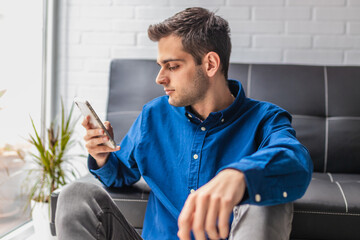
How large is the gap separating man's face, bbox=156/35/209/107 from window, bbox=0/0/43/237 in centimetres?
120

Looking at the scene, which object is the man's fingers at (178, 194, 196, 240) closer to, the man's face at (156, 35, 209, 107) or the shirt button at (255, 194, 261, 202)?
the shirt button at (255, 194, 261, 202)

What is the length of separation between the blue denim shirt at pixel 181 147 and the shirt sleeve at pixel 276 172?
0.19 m

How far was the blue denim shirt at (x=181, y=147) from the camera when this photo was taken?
4.39 feet

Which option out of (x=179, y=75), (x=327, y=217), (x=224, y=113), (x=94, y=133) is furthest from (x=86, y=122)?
(x=327, y=217)

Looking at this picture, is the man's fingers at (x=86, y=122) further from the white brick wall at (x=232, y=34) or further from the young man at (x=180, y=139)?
the white brick wall at (x=232, y=34)

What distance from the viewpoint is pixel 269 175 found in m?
0.84

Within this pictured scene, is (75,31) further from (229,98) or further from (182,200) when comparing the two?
(182,200)

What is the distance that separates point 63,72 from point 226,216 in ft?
7.44

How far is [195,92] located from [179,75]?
8cm

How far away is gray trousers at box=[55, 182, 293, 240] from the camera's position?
0.92 metres

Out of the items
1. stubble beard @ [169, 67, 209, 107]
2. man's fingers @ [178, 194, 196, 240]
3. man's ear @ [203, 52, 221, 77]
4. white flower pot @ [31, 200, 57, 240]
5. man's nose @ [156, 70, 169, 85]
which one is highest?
man's ear @ [203, 52, 221, 77]

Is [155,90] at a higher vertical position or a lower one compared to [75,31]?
lower

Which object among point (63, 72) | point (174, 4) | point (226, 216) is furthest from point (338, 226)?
point (63, 72)

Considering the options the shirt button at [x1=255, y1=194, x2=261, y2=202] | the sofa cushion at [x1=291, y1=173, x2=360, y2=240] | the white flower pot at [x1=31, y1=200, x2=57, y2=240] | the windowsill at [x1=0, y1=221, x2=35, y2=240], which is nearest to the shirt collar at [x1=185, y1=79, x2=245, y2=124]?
the sofa cushion at [x1=291, y1=173, x2=360, y2=240]
